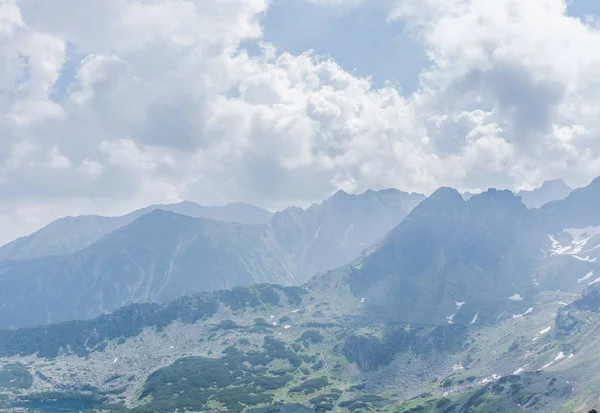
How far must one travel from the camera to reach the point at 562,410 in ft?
631

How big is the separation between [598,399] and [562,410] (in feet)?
48.6

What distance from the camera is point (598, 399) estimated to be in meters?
181
